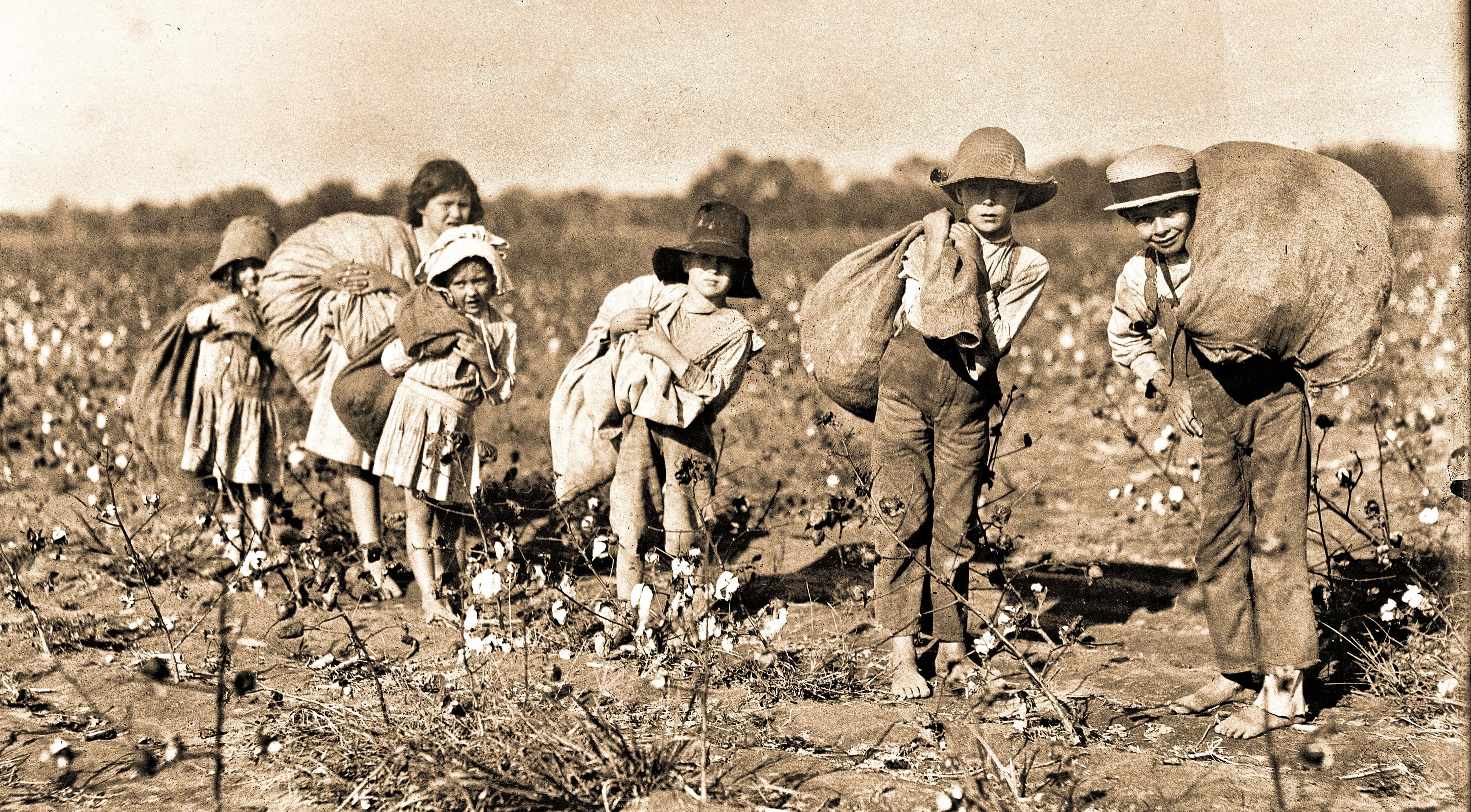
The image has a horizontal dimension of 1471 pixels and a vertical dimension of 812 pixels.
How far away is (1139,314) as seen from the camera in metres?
3.88

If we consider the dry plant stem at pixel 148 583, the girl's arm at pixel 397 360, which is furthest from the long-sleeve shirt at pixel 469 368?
the dry plant stem at pixel 148 583

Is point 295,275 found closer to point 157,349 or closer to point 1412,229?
point 157,349

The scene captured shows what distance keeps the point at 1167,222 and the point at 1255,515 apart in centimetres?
93

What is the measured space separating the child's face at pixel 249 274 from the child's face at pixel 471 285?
1.55 m

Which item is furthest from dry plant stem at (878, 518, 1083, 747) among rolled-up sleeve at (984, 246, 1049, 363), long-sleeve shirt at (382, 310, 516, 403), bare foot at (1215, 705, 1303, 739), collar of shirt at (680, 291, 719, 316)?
long-sleeve shirt at (382, 310, 516, 403)

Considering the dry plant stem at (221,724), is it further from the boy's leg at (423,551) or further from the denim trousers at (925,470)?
the denim trousers at (925,470)

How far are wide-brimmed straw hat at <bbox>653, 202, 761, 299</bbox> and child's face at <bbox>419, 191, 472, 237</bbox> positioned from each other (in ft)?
4.37

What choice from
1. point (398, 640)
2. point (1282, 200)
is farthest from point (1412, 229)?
point (398, 640)

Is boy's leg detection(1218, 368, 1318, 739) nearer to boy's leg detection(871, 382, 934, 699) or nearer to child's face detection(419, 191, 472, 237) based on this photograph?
boy's leg detection(871, 382, 934, 699)

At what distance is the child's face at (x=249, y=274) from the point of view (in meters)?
5.82

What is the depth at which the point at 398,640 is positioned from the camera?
15.4ft

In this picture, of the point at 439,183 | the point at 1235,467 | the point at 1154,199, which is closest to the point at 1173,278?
the point at 1154,199

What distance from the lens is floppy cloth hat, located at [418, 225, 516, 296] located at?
15.3 feet

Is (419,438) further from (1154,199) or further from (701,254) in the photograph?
(1154,199)
